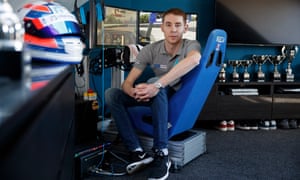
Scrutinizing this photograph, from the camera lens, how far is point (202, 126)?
11.1 ft

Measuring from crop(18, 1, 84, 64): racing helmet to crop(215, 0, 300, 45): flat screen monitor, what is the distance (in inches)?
101

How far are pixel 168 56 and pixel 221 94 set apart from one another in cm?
123

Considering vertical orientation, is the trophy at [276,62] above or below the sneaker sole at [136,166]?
above

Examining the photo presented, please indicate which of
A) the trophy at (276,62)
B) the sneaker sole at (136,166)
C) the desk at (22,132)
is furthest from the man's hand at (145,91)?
the trophy at (276,62)

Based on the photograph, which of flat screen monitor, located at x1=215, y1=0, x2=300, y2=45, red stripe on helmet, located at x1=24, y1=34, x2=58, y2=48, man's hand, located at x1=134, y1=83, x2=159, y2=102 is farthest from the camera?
flat screen monitor, located at x1=215, y1=0, x2=300, y2=45

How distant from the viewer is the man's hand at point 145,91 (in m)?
1.93

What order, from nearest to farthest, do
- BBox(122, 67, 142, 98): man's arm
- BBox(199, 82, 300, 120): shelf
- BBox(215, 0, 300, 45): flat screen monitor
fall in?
BBox(122, 67, 142, 98): man's arm < BBox(199, 82, 300, 120): shelf < BBox(215, 0, 300, 45): flat screen monitor

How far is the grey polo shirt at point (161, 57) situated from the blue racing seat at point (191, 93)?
0.12 meters

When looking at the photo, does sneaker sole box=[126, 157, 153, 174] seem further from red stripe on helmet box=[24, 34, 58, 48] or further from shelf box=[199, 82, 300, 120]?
shelf box=[199, 82, 300, 120]

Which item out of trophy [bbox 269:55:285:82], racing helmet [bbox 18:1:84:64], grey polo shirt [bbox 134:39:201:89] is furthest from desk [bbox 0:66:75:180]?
trophy [bbox 269:55:285:82]

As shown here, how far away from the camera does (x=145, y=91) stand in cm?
195

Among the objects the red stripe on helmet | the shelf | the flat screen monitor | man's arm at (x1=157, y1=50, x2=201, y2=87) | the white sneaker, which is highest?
the flat screen monitor

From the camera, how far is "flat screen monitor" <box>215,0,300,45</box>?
3375mm

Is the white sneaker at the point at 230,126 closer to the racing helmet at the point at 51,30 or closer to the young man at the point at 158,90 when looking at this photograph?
the young man at the point at 158,90
